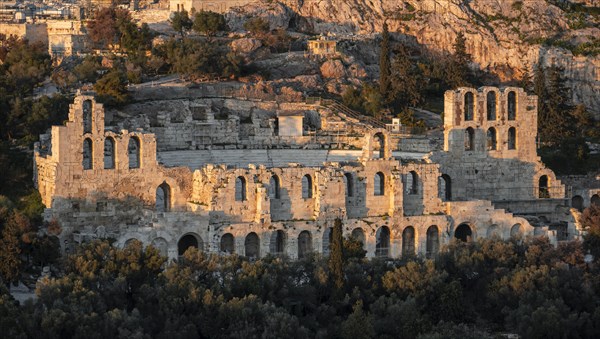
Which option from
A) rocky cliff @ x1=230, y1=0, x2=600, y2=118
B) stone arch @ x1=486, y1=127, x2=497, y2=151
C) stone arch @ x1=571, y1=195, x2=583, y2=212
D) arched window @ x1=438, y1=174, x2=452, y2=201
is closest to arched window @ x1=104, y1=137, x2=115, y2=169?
arched window @ x1=438, y1=174, x2=452, y2=201

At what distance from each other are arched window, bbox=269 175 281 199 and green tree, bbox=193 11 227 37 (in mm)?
28361

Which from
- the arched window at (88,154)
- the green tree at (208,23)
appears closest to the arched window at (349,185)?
the arched window at (88,154)

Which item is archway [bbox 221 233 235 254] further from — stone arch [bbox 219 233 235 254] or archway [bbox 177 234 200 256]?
archway [bbox 177 234 200 256]

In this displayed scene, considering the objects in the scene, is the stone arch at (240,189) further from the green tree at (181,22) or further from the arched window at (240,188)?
the green tree at (181,22)

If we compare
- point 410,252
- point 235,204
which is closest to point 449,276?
point 410,252

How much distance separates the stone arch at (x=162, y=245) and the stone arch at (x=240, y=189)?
3.96 metres

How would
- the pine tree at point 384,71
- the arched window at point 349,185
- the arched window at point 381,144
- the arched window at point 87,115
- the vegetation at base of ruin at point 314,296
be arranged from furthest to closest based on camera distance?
1. the pine tree at point 384,71
2. the arched window at point 381,144
3. the arched window at point 349,185
4. the arched window at point 87,115
5. the vegetation at base of ruin at point 314,296

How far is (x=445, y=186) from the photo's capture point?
9500 centimetres


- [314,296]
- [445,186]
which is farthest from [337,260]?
[445,186]

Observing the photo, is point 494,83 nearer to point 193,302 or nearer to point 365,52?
point 365,52

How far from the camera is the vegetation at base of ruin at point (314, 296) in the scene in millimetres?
77125

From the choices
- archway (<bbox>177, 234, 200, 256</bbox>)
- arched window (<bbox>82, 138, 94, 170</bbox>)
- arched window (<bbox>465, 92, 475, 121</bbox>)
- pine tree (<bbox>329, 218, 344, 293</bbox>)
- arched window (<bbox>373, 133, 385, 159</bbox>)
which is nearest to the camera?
pine tree (<bbox>329, 218, 344, 293</bbox>)

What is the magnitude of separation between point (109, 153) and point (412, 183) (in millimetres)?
13832

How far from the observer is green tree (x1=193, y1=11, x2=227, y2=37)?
381ft
